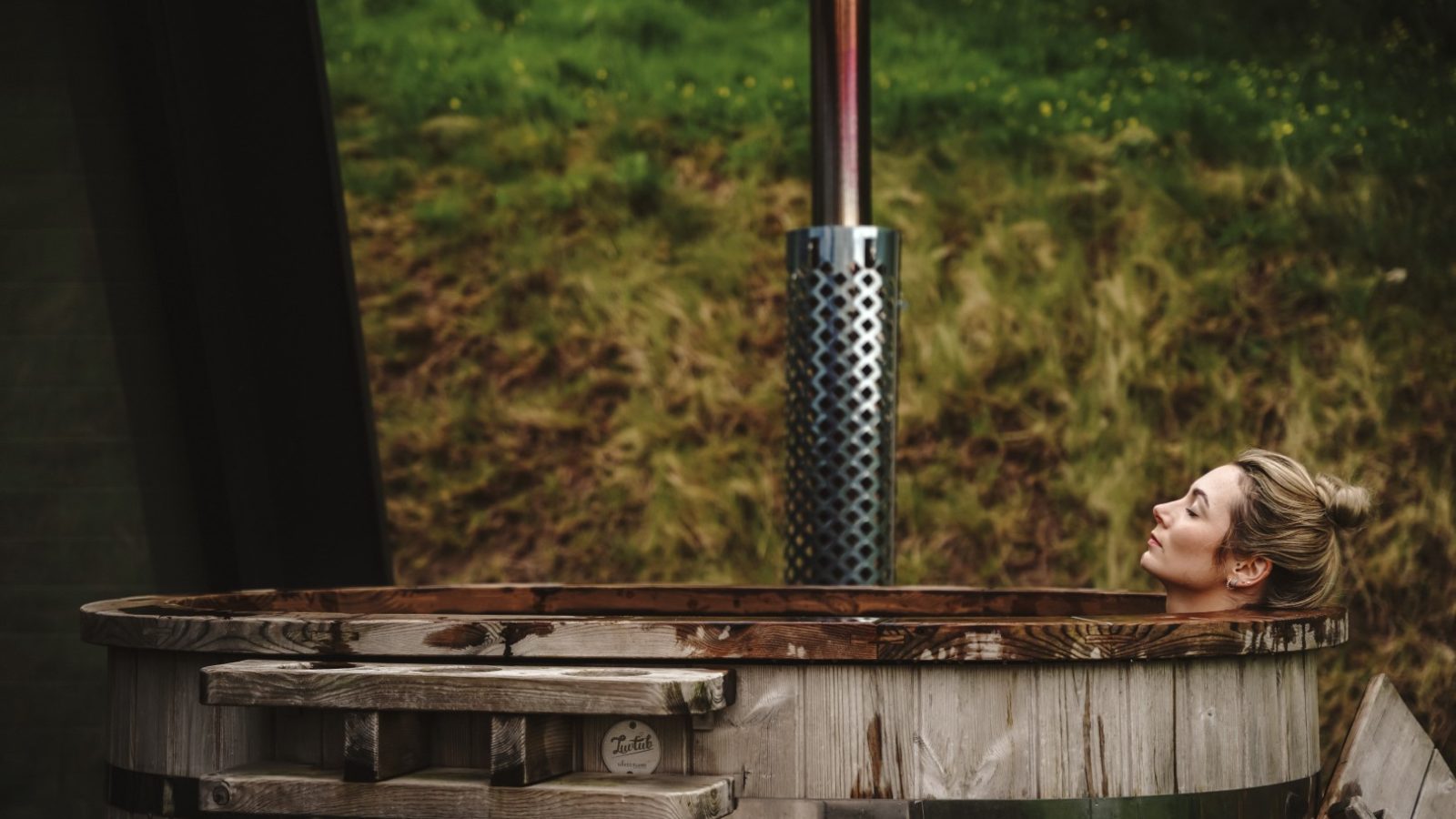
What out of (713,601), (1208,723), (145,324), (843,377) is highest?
(145,324)

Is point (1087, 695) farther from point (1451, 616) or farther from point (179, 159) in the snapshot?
point (1451, 616)

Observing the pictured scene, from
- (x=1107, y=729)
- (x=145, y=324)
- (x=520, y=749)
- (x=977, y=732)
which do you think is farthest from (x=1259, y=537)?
(x=145, y=324)

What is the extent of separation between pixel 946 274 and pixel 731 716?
3632 millimetres

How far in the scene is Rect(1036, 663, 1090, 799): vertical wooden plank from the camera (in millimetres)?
1513

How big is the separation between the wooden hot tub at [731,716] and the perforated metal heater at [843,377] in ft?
4.34

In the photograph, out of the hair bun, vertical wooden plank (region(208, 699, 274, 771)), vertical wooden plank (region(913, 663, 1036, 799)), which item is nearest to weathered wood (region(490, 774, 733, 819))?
vertical wooden plank (region(913, 663, 1036, 799))

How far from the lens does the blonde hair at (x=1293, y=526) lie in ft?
6.04

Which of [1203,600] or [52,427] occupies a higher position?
[52,427]

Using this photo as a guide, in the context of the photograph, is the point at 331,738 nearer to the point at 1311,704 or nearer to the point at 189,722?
the point at 189,722

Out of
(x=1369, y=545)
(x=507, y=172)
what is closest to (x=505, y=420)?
(x=507, y=172)

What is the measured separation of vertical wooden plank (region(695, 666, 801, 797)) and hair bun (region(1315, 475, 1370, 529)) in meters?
0.85

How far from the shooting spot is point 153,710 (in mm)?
1695

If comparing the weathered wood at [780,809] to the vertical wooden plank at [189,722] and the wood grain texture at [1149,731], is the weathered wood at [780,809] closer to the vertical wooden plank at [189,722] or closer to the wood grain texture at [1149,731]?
the wood grain texture at [1149,731]

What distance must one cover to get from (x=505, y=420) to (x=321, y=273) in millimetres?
1946
